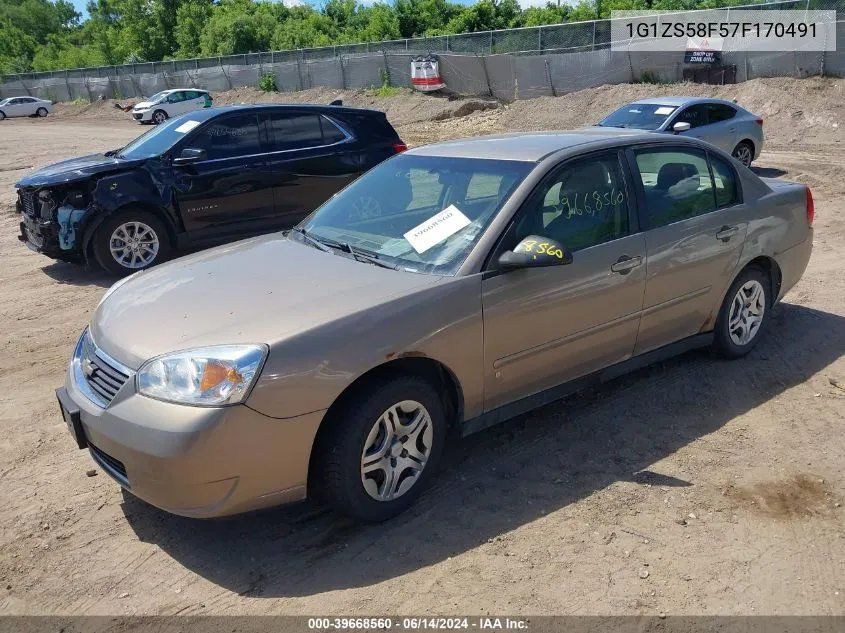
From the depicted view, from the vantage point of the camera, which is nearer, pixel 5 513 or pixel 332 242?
pixel 5 513

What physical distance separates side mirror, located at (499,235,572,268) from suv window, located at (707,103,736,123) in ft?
37.9

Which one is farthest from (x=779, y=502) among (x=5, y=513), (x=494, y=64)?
(x=494, y=64)

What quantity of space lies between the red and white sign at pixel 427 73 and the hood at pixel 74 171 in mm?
24049

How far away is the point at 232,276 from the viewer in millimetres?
3971

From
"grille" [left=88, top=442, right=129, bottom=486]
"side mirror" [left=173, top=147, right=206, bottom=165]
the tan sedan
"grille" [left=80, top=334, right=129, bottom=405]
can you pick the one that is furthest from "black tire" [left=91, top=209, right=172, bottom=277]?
"grille" [left=88, top=442, right=129, bottom=486]

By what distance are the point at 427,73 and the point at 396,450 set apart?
29.3m

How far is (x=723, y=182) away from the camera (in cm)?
521

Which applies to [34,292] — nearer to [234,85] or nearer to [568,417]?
[568,417]

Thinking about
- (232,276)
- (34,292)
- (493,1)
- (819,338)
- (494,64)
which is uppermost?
(493,1)

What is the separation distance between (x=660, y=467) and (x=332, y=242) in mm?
2216

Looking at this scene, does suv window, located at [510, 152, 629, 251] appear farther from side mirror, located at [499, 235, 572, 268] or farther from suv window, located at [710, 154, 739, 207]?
suv window, located at [710, 154, 739, 207]

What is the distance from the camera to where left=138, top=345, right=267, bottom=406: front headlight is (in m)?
3.09

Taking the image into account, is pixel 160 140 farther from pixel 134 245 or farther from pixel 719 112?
pixel 719 112

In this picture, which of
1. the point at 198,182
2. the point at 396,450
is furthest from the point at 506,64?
the point at 396,450
